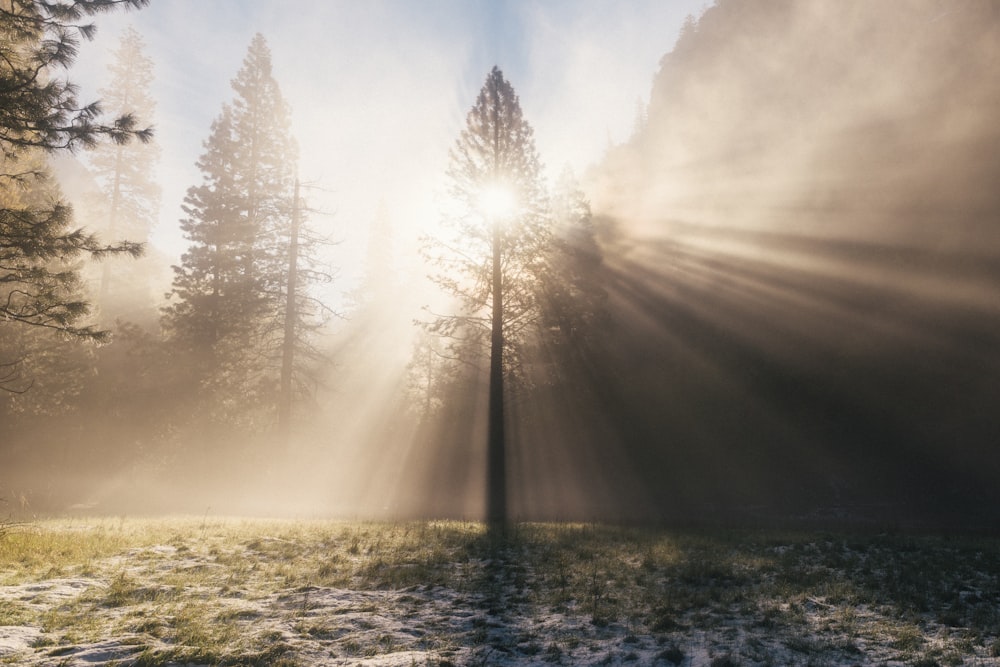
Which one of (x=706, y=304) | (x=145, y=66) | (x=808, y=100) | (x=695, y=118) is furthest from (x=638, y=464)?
(x=145, y=66)

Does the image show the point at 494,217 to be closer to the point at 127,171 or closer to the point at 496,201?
the point at 496,201

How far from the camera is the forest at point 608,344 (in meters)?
19.7

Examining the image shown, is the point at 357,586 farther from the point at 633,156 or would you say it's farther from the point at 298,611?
the point at 633,156

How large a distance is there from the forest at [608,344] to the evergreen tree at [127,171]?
12938 mm

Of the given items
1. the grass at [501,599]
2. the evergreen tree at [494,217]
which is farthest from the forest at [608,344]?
the grass at [501,599]

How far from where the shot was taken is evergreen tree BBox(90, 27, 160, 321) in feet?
119

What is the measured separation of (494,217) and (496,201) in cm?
55

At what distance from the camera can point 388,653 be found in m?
5.04

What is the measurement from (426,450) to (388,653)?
22905 millimetres

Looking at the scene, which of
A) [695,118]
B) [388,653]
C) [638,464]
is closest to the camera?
[388,653]

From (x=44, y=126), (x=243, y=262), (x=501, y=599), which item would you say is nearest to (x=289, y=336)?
(x=243, y=262)

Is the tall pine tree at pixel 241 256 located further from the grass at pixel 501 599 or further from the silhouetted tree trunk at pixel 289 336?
the grass at pixel 501 599

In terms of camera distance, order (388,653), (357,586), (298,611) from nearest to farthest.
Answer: (388,653)
(298,611)
(357,586)

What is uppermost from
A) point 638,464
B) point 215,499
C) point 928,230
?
point 928,230
